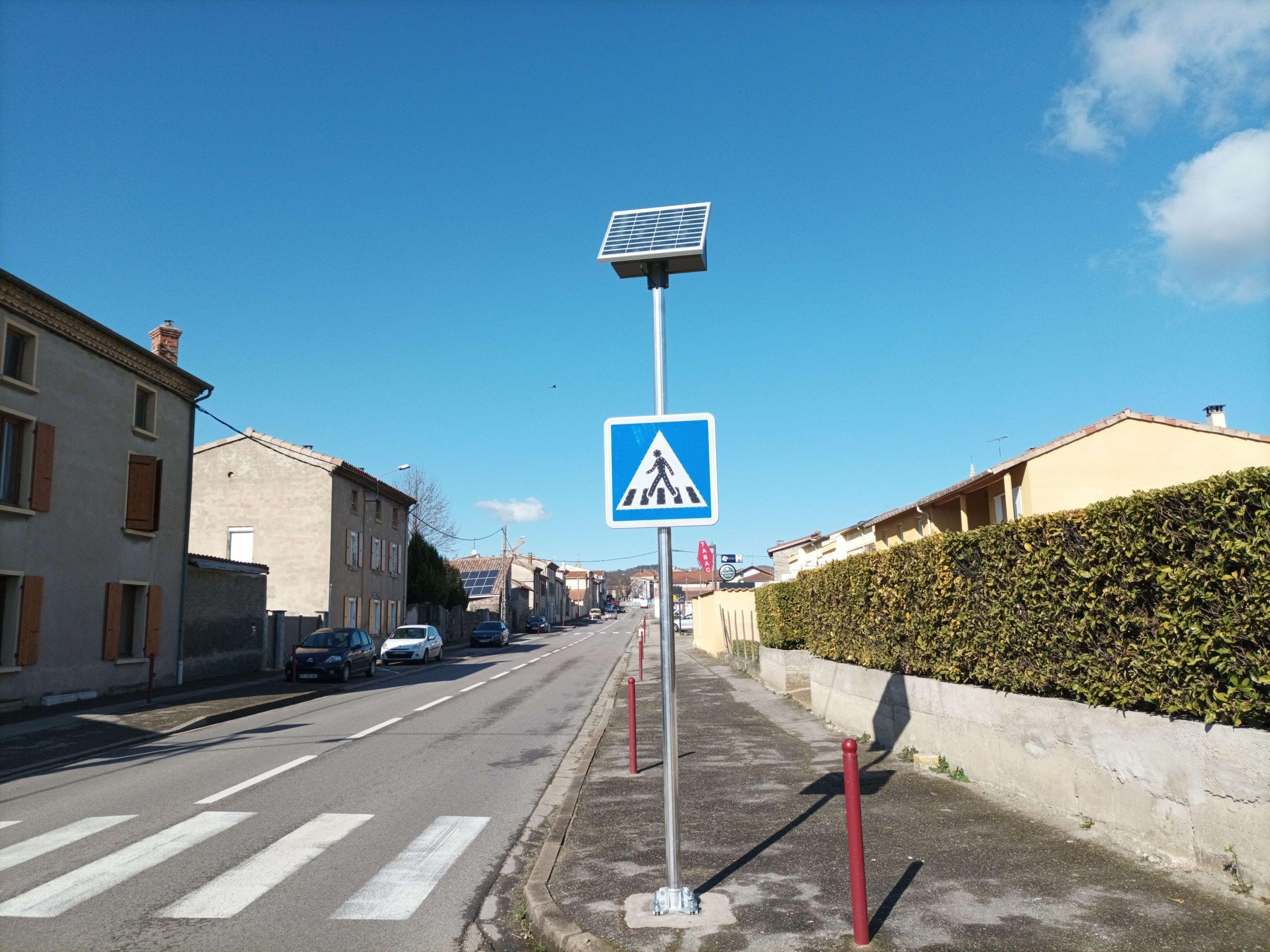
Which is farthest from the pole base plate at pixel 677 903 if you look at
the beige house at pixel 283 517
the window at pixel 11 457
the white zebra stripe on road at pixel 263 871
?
the beige house at pixel 283 517

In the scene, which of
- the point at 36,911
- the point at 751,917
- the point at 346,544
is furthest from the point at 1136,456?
the point at 346,544

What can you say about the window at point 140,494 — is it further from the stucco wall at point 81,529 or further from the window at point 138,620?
the window at point 138,620

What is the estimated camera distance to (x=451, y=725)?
1429 centimetres

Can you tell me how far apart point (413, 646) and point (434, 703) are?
15924 millimetres

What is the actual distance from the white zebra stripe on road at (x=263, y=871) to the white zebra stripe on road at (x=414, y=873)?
62 centimetres

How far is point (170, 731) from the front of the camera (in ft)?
45.6

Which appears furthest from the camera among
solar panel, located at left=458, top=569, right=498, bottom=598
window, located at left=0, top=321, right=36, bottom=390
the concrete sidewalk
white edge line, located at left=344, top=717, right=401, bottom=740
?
solar panel, located at left=458, top=569, right=498, bottom=598

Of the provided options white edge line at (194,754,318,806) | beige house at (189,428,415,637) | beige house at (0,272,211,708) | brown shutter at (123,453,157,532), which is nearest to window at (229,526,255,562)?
beige house at (189,428,415,637)

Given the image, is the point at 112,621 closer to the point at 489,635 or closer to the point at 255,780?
the point at 255,780

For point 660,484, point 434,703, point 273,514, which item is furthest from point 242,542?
point 660,484

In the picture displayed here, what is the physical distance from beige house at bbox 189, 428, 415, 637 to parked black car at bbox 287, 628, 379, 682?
25.8 ft

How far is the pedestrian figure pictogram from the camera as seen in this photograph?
16.5 feet

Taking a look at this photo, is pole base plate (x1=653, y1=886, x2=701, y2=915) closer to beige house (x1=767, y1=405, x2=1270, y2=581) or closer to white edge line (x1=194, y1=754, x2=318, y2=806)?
white edge line (x1=194, y1=754, x2=318, y2=806)

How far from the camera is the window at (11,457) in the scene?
53.3 feet
